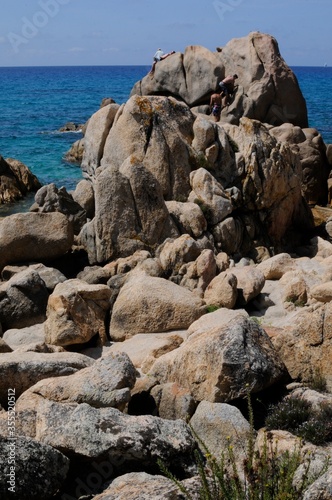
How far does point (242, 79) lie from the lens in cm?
4281

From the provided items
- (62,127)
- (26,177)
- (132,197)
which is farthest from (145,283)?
(62,127)

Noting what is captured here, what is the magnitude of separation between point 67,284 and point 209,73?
27312mm

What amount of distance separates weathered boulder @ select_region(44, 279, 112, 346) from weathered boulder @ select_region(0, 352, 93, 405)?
4.02m

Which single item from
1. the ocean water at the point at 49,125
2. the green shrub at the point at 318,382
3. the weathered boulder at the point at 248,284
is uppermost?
the green shrub at the point at 318,382

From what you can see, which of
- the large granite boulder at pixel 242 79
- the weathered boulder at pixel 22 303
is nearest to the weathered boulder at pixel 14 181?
the large granite boulder at pixel 242 79

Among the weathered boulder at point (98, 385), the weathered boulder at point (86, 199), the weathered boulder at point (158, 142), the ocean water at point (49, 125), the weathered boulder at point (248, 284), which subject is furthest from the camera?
the ocean water at point (49, 125)

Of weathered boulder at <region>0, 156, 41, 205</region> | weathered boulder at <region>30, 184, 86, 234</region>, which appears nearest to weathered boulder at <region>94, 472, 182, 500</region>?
weathered boulder at <region>30, 184, 86, 234</region>

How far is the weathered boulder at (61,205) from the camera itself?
2486cm

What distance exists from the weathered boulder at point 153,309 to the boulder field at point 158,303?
1.5 inches

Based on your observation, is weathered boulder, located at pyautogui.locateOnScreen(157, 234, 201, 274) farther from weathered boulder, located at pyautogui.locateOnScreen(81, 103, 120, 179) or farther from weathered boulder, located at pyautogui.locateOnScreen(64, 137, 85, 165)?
weathered boulder, located at pyautogui.locateOnScreen(64, 137, 85, 165)

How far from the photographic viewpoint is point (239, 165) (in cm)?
2656

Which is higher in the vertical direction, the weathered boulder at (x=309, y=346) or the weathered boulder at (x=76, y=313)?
the weathered boulder at (x=309, y=346)

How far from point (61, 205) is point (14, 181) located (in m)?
15.8

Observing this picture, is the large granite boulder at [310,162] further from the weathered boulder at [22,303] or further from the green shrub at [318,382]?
the green shrub at [318,382]
